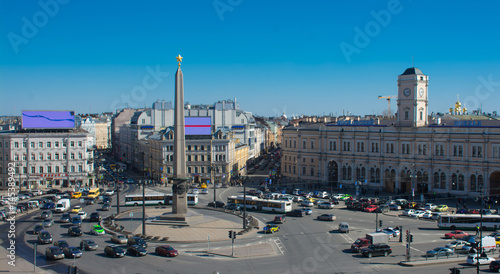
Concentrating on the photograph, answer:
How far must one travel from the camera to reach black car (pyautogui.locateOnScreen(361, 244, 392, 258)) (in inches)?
1273

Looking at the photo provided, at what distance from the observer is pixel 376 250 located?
32.7m

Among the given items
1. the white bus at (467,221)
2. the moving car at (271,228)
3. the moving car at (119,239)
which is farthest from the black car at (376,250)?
the moving car at (119,239)

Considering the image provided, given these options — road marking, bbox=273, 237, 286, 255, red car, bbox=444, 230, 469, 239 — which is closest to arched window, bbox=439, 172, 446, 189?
red car, bbox=444, 230, 469, 239

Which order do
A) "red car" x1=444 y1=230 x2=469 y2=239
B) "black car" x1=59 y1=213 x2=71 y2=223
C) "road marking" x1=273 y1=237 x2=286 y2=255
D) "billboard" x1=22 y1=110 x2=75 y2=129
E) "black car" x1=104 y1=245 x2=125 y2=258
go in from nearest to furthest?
"black car" x1=104 y1=245 x2=125 y2=258 < "road marking" x1=273 y1=237 x2=286 y2=255 < "red car" x1=444 y1=230 x2=469 y2=239 < "black car" x1=59 y1=213 x2=71 y2=223 < "billboard" x1=22 y1=110 x2=75 y2=129

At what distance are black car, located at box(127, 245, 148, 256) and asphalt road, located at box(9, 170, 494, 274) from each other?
1.59 feet

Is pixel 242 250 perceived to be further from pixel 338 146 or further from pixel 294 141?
pixel 294 141

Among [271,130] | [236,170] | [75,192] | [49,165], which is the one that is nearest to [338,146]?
[236,170]

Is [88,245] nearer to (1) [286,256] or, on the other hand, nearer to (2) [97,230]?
(2) [97,230]

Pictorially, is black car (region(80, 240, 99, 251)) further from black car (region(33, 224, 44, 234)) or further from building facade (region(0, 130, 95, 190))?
building facade (region(0, 130, 95, 190))

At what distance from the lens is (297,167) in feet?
261

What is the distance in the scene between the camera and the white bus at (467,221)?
41.5 meters

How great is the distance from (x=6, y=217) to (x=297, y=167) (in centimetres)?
4589

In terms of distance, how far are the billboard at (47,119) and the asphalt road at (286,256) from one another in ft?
101

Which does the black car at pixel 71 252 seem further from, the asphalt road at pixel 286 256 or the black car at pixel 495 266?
the black car at pixel 495 266
